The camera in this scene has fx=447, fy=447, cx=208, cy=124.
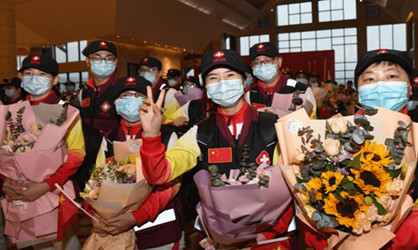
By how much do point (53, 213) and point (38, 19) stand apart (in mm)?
19208

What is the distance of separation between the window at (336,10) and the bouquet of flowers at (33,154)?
3512cm

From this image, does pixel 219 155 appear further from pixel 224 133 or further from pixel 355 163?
pixel 355 163

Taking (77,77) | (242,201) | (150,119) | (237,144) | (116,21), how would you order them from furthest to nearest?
(77,77) → (116,21) → (237,144) → (150,119) → (242,201)

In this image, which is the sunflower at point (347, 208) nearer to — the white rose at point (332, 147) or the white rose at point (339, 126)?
the white rose at point (332, 147)

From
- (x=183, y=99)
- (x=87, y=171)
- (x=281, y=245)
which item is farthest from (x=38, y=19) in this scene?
(x=281, y=245)

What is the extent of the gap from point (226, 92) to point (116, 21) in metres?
16.4

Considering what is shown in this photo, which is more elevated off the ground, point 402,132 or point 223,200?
point 402,132

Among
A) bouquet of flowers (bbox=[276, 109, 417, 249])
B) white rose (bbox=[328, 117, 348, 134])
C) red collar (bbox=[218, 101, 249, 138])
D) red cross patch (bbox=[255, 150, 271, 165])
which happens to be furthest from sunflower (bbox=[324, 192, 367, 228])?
red collar (bbox=[218, 101, 249, 138])

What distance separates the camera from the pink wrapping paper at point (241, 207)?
7.39ft

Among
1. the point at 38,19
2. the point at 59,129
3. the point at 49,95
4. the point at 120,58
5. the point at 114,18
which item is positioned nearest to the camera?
the point at 59,129

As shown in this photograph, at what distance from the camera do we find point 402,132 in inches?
80.4

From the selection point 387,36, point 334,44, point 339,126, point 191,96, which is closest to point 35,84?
point 191,96

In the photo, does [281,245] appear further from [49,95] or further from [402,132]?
[49,95]

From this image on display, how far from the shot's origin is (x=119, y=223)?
2885 millimetres
